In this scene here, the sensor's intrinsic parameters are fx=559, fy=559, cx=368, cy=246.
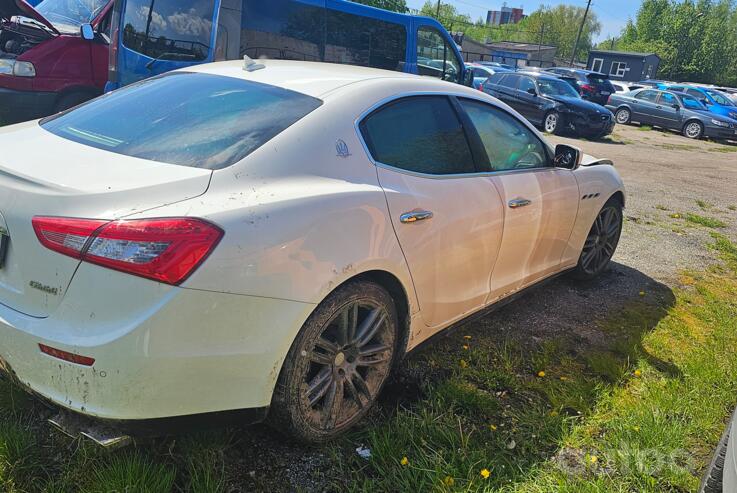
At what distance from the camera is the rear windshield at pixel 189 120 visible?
7.16 feet

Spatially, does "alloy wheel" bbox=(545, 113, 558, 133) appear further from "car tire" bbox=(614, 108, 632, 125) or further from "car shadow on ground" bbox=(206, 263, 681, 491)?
"car shadow on ground" bbox=(206, 263, 681, 491)

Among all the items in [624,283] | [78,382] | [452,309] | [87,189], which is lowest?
[624,283]

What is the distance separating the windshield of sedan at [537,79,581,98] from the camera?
15.5m

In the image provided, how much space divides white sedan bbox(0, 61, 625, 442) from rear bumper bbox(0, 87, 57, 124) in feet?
15.3

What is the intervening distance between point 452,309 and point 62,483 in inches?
75.3

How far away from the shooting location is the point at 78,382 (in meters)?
1.80

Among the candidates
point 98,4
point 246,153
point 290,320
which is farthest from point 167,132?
point 98,4

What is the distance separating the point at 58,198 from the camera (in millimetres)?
1844

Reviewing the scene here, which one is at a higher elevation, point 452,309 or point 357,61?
point 357,61

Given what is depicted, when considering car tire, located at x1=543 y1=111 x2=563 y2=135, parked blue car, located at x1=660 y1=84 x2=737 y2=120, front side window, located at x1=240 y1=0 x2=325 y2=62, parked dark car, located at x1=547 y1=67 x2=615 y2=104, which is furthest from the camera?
parked dark car, located at x1=547 y1=67 x2=615 y2=104

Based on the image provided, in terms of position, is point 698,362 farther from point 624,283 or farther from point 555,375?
point 624,283

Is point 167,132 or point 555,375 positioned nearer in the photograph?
point 167,132

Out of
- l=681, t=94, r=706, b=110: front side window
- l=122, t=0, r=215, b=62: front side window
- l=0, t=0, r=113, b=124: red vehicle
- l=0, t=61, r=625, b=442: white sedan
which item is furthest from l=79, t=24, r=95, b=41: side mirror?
l=681, t=94, r=706, b=110: front side window

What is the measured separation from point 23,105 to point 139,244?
20.0 ft
